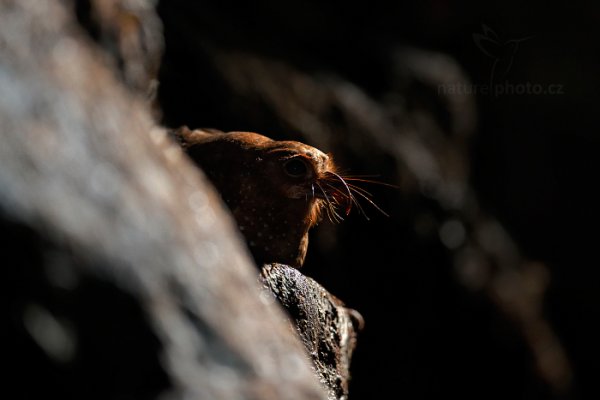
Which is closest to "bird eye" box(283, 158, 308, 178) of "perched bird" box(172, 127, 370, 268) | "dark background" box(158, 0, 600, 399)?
"perched bird" box(172, 127, 370, 268)

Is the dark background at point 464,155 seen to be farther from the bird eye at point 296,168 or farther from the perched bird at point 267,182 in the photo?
the bird eye at point 296,168

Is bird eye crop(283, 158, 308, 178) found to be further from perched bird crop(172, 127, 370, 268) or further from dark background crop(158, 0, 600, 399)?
dark background crop(158, 0, 600, 399)

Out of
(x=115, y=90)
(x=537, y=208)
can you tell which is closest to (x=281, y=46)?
(x=537, y=208)

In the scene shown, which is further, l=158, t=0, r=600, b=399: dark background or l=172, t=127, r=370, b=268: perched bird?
l=158, t=0, r=600, b=399: dark background

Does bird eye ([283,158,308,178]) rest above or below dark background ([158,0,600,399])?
below

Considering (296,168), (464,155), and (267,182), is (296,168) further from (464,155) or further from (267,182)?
(464,155)

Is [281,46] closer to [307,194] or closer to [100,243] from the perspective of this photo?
[307,194]
